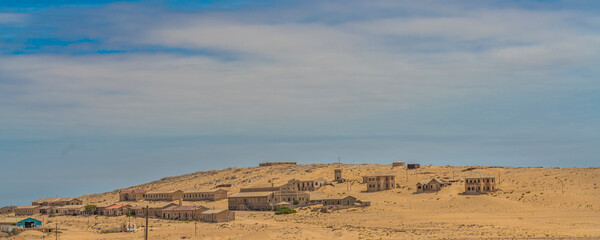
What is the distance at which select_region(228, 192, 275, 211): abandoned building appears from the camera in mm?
119812

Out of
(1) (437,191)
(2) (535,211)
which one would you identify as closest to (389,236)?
(2) (535,211)

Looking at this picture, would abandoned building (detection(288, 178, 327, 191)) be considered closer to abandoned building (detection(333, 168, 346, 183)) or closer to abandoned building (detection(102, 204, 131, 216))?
abandoned building (detection(333, 168, 346, 183))

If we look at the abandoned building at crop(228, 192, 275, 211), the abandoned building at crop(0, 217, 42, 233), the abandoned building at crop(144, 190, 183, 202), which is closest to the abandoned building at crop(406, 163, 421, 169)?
the abandoned building at crop(228, 192, 275, 211)

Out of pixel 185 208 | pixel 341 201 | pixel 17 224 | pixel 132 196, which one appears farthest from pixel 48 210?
pixel 341 201

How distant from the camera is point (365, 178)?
432ft

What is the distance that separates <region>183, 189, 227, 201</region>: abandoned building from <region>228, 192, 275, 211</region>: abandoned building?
35.5 feet

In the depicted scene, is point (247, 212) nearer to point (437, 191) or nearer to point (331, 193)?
point (331, 193)

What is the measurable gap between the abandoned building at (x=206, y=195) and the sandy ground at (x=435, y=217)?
3327 millimetres

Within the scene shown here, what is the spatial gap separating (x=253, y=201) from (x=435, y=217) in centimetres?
3420

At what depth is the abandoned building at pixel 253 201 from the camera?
119812mm

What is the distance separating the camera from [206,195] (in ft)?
444

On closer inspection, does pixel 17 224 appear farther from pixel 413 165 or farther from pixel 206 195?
pixel 413 165

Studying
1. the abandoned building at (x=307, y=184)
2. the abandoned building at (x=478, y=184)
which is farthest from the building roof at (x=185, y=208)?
the abandoned building at (x=478, y=184)

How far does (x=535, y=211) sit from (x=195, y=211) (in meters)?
45.1
